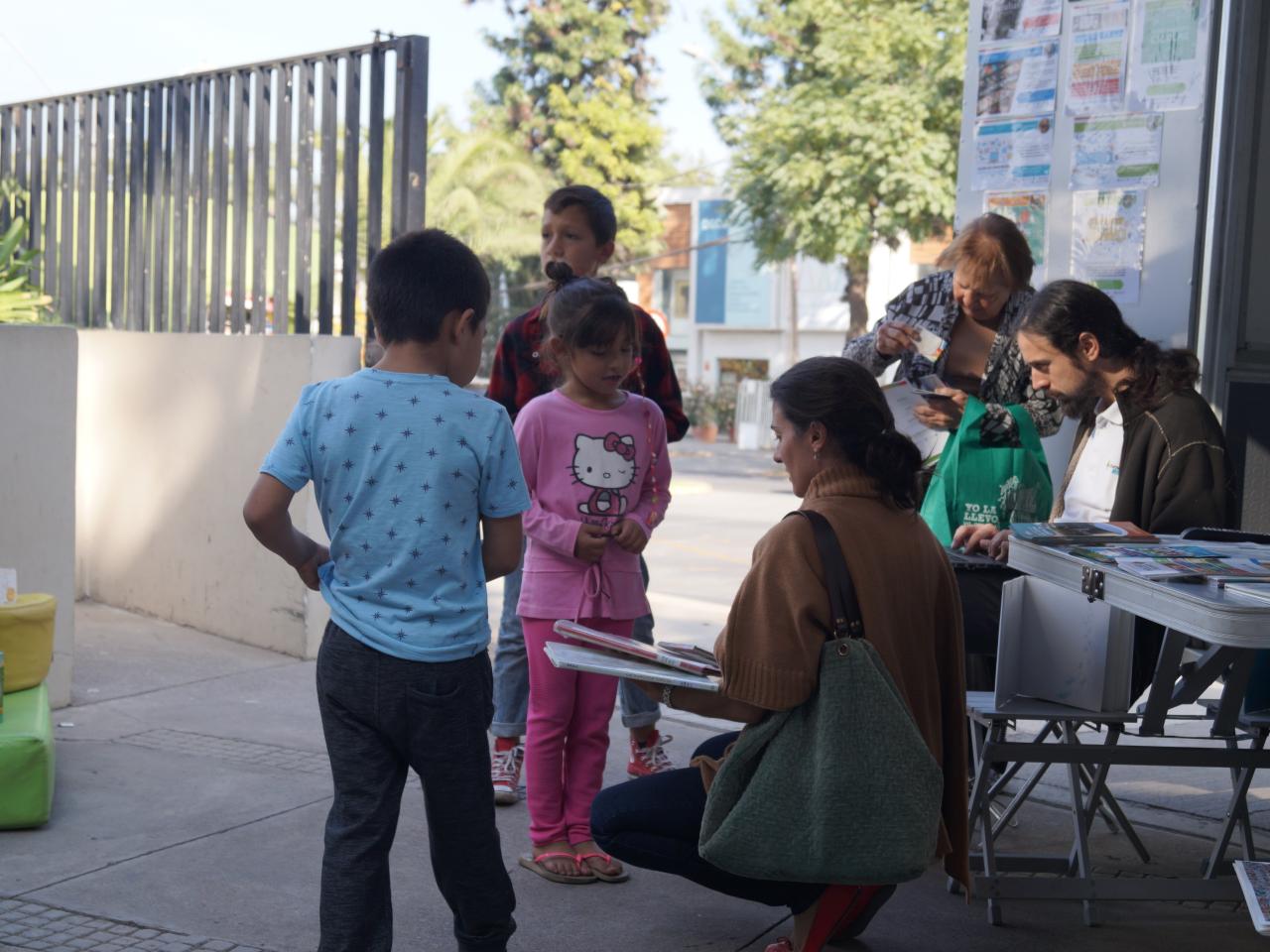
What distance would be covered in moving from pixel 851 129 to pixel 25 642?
828 inches

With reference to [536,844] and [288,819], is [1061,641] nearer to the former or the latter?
[536,844]

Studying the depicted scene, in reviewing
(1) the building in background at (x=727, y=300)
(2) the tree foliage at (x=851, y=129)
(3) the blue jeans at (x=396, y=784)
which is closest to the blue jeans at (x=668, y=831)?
(3) the blue jeans at (x=396, y=784)

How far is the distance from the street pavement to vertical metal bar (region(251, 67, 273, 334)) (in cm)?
181

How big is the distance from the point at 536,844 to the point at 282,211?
4005 mm

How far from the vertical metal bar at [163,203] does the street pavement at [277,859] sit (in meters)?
2.20

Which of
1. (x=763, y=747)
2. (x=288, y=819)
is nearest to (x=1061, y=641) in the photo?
(x=763, y=747)

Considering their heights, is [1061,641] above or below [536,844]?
above

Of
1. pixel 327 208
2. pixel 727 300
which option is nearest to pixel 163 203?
pixel 327 208

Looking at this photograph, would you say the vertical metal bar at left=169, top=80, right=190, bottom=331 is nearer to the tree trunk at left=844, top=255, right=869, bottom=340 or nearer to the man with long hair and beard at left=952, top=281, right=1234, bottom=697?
the man with long hair and beard at left=952, top=281, right=1234, bottom=697

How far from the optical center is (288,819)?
441cm

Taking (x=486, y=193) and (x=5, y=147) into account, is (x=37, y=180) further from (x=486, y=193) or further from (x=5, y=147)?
(x=486, y=193)

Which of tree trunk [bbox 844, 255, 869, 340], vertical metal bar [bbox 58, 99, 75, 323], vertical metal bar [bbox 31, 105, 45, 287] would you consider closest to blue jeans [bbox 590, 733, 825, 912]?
vertical metal bar [bbox 58, 99, 75, 323]

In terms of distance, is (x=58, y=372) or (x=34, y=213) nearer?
(x=58, y=372)

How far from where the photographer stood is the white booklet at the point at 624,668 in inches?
117
